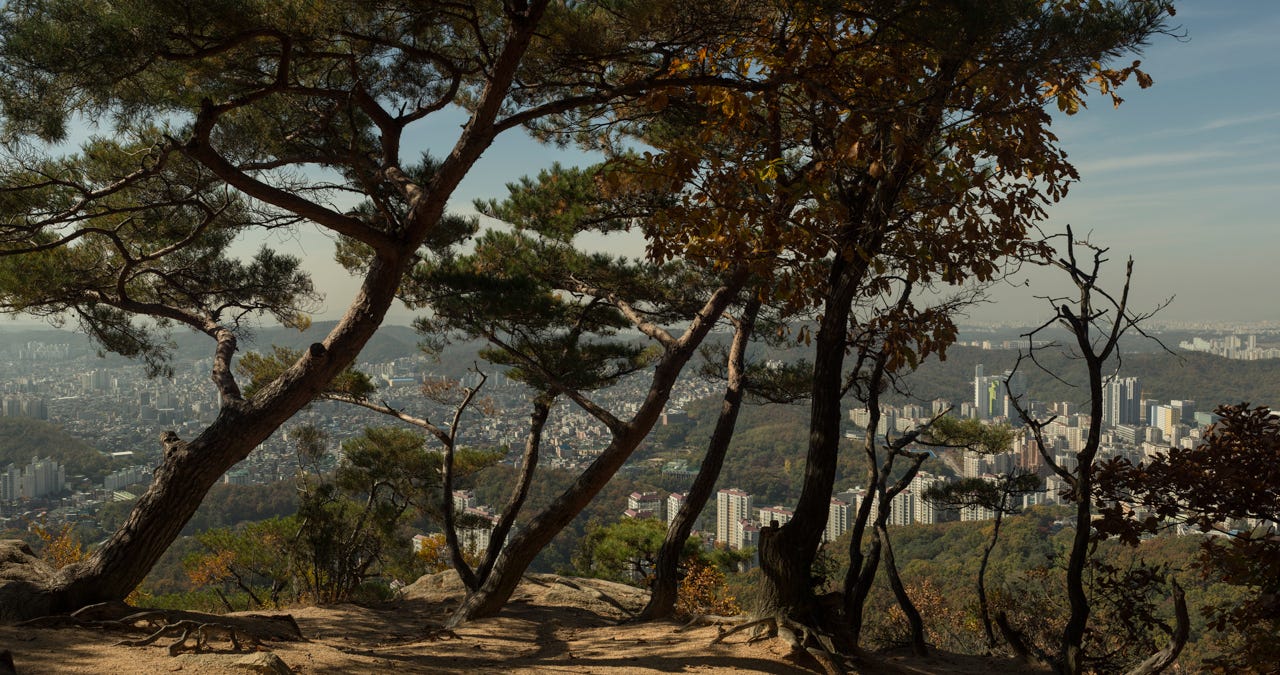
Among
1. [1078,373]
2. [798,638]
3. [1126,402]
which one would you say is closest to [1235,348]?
[1078,373]

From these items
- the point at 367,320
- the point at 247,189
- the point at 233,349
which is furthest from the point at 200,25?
the point at 233,349

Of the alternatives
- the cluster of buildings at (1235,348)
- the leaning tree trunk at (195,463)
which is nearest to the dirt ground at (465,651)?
the leaning tree trunk at (195,463)

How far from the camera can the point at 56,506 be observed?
26.9 metres

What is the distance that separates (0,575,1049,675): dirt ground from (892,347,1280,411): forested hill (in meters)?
26.7

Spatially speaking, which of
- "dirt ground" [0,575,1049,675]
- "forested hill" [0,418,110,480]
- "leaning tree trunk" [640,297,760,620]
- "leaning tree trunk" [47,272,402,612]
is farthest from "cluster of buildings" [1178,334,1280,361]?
"forested hill" [0,418,110,480]

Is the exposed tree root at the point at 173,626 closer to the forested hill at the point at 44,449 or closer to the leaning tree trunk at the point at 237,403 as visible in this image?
the leaning tree trunk at the point at 237,403

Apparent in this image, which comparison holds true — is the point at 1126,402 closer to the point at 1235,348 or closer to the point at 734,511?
the point at 1235,348

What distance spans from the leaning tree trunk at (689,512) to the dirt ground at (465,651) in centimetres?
45

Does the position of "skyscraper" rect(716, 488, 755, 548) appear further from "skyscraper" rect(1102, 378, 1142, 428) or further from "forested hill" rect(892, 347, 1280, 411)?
"skyscraper" rect(1102, 378, 1142, 428)

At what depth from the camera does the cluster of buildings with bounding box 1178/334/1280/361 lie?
125 feet

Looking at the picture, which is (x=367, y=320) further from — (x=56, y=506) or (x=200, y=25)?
(x=56, y=506)

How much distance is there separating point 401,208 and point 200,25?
8.09ft

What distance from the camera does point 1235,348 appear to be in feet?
139

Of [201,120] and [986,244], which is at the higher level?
[201,120]
